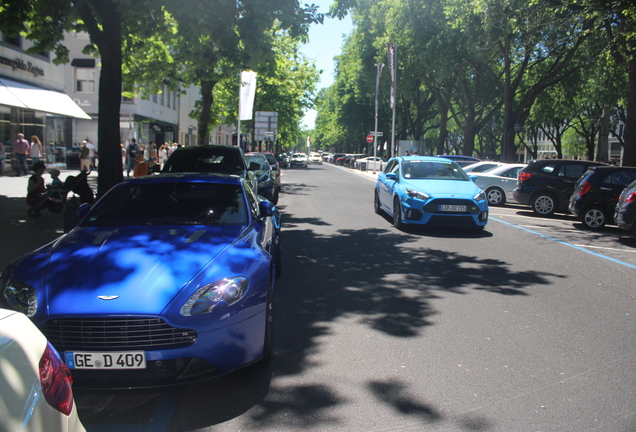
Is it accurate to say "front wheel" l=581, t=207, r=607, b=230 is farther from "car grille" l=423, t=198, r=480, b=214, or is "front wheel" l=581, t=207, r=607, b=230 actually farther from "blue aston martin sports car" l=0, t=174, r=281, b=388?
"blue aston martin sports car" l=0, t=174, r=281, b=388

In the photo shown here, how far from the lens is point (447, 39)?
29.4 metres

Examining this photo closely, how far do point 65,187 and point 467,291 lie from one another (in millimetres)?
9498

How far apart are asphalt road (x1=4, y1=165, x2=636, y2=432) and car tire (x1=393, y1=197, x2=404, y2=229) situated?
297cm

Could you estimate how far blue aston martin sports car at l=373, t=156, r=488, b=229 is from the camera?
11234 mm

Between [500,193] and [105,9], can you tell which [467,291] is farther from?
→ [500,193]

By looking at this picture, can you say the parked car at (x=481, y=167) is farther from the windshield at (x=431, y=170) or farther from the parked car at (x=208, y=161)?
the parked car at (x=208, y=161)

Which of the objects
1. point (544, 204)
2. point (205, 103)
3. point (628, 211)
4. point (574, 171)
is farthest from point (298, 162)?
point (628, 211)

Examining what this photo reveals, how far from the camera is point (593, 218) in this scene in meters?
13.3

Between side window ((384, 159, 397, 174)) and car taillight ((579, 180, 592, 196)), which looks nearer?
car taillight ((579, 180, 592, 196))

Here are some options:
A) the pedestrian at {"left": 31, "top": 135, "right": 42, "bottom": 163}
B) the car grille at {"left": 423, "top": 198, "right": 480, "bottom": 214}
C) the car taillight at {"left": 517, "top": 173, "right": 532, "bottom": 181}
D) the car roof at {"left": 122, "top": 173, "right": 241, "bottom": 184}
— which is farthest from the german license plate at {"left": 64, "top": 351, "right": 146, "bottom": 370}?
the pedestrian at {"left": 31, "top": 135, "right": 42, "bottom": 163}

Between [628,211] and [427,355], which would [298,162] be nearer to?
[628,211]

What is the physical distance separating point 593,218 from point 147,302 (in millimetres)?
12403

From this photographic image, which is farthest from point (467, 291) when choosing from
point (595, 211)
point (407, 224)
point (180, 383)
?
point (595, 211)

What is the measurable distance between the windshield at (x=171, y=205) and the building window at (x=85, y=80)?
38.4 m
